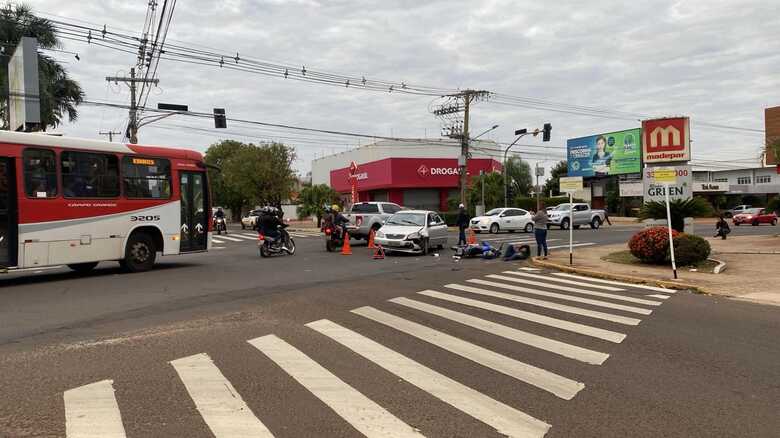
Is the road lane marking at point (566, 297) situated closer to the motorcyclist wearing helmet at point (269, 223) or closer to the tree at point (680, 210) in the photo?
the tree at point (680, 210)

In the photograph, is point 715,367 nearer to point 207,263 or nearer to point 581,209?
point 207,263

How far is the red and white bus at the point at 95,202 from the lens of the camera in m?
12.3

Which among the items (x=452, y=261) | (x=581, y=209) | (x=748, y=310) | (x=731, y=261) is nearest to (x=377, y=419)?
(x=748, y=310)

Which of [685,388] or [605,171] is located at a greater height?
[605,171]

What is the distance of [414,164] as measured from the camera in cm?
5216

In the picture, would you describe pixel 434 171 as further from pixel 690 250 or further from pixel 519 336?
pixel 519 336

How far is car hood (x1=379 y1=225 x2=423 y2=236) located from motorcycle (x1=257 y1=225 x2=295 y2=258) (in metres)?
3.33

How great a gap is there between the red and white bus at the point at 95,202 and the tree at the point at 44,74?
38.5 feet

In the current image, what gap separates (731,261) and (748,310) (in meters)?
8.51

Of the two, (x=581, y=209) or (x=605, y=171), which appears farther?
(x=605, y=171)

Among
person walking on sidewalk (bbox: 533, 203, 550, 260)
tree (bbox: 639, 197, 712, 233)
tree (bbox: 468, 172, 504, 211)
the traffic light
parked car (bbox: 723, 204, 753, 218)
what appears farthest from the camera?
parked car (bbox: 723, 204, 753, 218)

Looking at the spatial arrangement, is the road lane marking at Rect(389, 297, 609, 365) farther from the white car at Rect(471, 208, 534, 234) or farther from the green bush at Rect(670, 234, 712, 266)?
the white car at Rect(471, 208, 534, 234)

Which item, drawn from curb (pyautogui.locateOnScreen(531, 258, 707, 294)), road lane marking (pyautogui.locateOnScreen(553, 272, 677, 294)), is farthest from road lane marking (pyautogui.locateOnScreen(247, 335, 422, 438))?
curb (pyautogui.locateOnScreen(531, 258, 707, 294))

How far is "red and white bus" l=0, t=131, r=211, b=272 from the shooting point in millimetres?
12273
